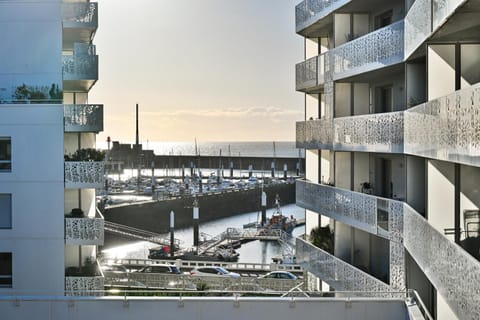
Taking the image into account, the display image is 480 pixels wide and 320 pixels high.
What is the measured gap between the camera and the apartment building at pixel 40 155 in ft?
63.4

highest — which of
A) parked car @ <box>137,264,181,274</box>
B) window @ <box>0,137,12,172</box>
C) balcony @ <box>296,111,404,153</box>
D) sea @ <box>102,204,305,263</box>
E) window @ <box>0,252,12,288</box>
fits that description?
balcony @ <box>296,111,404,153</box>

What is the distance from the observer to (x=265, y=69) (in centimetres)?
6278

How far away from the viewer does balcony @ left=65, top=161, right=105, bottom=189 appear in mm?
19625

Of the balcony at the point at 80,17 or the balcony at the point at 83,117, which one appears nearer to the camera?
the balcony at the point at 83,117

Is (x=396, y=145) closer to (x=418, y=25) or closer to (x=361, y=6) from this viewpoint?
(x=418, y=25)

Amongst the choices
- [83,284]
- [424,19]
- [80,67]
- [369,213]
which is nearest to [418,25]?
[424,19]

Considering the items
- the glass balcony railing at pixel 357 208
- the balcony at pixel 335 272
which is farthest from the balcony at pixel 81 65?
the balcony at pixel 335 272

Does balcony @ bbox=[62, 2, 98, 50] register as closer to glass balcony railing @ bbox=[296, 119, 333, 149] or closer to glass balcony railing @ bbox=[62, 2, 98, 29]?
glass balcony railing @ bbox=[62, 2, 98, 29]

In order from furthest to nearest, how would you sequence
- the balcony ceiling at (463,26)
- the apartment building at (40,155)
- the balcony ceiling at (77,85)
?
the balcony ceiling at (77,85) → the apartment building at (40,155) → the balcony ceiling at (463,26)

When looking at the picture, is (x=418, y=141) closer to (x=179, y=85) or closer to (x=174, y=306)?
(x=174, y=306)

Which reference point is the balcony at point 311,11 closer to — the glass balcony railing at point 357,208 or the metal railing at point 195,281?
the glass balcony railing at point 357,208

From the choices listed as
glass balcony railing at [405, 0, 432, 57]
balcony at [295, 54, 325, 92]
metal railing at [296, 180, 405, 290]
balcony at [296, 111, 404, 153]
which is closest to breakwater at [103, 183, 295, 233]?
balcony at [295, 54, 325, 92]

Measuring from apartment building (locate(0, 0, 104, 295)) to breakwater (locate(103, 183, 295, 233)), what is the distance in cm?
5010

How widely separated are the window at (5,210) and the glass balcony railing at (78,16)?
5.54m
